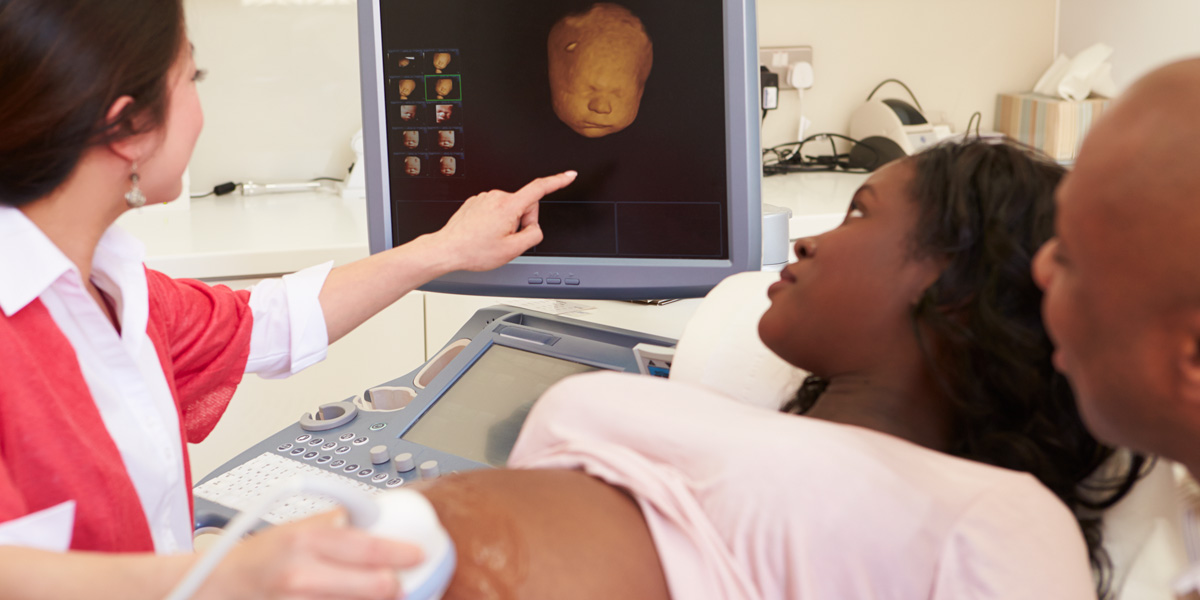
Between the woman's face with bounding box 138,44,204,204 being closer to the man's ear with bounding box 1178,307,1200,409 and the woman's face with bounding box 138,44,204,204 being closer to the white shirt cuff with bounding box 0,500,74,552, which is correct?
the white shirt cuff with bounding box 0,500,74,552

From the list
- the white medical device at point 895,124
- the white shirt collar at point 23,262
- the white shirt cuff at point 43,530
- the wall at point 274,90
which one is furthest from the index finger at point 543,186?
the white medical device at point 895,124

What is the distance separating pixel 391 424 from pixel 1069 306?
2.60 feet

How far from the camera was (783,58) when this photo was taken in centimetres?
256

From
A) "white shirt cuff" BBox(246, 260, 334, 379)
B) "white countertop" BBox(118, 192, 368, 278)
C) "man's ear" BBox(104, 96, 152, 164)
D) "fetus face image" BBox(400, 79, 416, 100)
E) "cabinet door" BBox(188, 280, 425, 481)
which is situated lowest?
"cabinet door" BBox(188, 280, 425, 481)

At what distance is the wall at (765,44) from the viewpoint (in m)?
2.32

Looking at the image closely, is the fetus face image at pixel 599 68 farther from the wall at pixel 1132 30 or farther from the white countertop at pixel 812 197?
the wall at pixel 1132 30

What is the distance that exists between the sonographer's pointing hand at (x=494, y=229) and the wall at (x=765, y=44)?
1361mm

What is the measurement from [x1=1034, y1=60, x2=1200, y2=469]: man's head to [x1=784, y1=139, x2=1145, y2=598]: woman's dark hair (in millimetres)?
187

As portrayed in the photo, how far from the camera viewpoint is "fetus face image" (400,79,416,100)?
3.98 ft

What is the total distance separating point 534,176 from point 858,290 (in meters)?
0.52

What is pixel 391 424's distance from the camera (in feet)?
3.63

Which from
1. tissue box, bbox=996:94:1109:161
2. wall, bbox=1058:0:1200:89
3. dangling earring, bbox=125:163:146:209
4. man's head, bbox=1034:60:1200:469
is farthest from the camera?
tissue box, bbox=996:94:1109:161

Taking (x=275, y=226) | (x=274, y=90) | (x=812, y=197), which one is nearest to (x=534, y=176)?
(x=275, y=226)

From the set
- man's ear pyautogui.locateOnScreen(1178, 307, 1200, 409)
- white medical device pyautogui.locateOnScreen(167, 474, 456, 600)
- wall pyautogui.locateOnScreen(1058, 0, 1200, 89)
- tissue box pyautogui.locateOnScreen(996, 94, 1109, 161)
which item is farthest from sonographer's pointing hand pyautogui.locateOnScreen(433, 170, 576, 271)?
wall pyautogui.locateOnScreen(1058, 0, 1200, 89)
